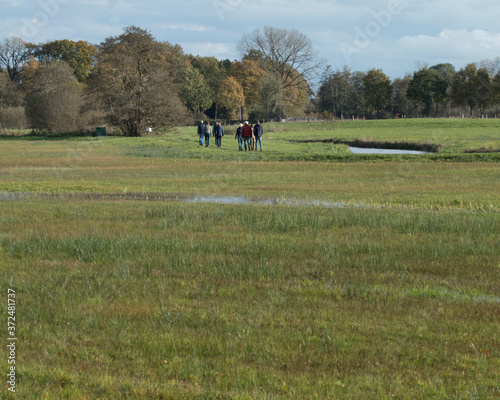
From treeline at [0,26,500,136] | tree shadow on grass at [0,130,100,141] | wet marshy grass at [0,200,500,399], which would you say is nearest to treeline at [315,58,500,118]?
treeline at [0,26,500,136]

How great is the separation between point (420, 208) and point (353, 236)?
521cm

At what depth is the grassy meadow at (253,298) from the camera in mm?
4934

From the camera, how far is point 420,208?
15.3m

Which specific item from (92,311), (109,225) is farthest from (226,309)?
(109,225)

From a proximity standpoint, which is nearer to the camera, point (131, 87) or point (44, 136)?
point (131, 87)

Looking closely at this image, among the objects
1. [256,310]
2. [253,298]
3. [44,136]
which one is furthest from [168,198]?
[44,136]

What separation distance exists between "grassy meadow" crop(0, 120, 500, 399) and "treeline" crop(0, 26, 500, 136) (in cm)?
4392

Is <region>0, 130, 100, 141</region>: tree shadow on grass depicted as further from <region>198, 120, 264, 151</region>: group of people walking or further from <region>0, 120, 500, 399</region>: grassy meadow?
<region>0, 120, 500, 399</region>: grassy meadow

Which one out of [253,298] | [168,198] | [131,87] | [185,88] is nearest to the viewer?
[253,298]

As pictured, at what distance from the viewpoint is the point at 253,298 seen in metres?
6.99

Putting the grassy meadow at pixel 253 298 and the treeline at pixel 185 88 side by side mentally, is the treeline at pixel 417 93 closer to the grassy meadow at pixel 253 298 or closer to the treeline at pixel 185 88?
the treeline at pixel 185 88

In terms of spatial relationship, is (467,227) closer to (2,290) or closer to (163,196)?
(2,290)

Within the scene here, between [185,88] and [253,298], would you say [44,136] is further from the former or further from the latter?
[253,298]

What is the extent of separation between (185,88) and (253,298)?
319ft
